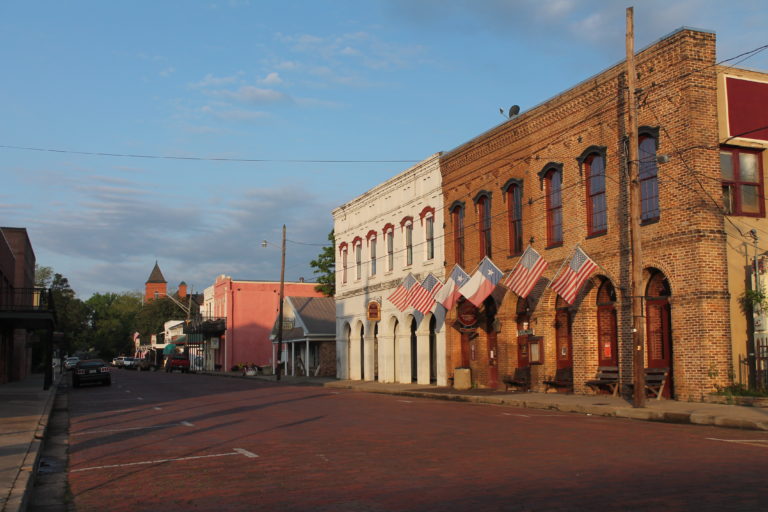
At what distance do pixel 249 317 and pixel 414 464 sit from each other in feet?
217

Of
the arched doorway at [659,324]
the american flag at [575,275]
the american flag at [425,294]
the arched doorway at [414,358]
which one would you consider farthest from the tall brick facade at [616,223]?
the arched doorway at [414,358]

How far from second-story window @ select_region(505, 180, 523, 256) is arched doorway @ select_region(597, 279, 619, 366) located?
16.3 ft

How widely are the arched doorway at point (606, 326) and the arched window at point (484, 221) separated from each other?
23.3 feet

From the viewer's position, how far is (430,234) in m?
37.4

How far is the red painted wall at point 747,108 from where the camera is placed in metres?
22.7

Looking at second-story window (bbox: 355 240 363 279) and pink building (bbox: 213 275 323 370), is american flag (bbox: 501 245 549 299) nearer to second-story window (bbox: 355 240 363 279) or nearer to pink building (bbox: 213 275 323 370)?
second-story window (bbox: 355 240 363 279)

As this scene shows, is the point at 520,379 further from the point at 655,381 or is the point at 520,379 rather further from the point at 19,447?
the point at 19,447

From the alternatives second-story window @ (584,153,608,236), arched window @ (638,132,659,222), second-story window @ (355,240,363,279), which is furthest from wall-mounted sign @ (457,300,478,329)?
second-story window @ (355,240,363,279)

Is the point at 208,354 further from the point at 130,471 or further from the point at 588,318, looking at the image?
the point at 130,471

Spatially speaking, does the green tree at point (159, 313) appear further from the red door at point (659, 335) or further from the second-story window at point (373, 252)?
the red door at point (659, 335)

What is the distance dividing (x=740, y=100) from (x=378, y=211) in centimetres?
2261

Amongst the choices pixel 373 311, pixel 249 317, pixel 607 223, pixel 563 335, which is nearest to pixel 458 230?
pixel 373 311

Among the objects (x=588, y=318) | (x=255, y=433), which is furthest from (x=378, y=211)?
(x=255, y=433)

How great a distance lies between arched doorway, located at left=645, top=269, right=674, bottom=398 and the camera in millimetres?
23172
